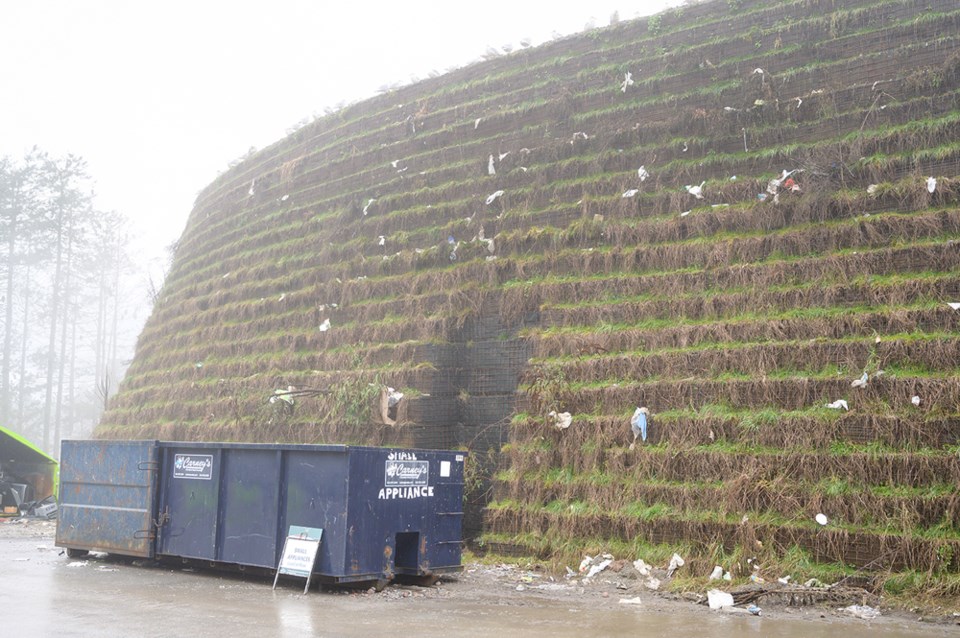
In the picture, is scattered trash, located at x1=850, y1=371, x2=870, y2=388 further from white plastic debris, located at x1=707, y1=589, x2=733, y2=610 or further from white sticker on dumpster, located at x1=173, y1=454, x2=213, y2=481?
white sticker on dumpster, located at x1=173, y1=454, x2=213, y2=481

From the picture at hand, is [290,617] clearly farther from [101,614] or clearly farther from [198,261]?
[198,261]

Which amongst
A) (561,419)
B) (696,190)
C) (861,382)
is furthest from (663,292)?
(861,382)

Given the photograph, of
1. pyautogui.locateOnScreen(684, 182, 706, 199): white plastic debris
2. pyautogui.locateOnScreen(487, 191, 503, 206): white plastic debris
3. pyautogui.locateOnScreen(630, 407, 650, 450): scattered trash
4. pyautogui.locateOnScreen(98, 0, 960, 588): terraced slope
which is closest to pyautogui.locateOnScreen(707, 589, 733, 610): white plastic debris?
pyautogui.locateOnScreen(98, 0, 960, 588): terraced slope

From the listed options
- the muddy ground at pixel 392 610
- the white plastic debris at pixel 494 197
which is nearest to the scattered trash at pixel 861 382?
the muddy ground at pixel 392 610

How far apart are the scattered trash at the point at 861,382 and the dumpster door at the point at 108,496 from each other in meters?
8.65

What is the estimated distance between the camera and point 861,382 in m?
9.44

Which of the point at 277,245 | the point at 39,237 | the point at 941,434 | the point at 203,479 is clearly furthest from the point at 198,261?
the point at 39,237

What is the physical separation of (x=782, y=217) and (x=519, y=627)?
691 centimetres

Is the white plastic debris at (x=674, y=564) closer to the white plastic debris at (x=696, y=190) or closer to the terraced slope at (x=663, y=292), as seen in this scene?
the terraced slope at (x=663, y=292)

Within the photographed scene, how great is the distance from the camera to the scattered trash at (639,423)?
10570mm

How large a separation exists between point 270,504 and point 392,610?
2389 millimetres

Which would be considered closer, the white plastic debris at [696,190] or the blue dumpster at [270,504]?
the blue dumpster at [270,504]

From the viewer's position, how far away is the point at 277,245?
18500mm

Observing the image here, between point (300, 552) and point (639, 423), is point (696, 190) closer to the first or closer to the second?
point (639, 423)
